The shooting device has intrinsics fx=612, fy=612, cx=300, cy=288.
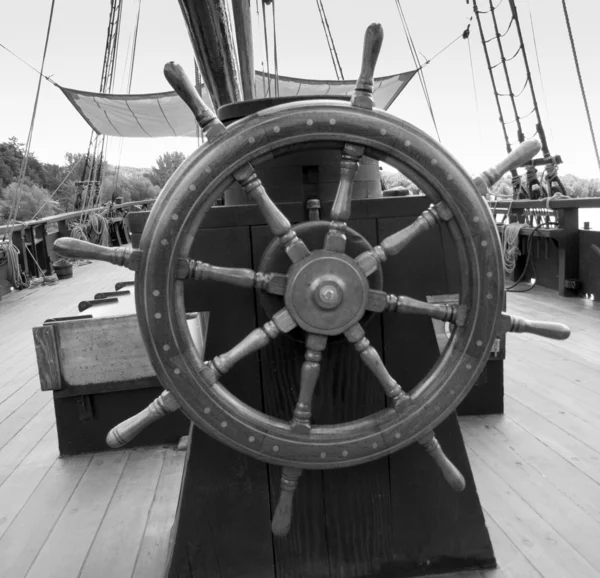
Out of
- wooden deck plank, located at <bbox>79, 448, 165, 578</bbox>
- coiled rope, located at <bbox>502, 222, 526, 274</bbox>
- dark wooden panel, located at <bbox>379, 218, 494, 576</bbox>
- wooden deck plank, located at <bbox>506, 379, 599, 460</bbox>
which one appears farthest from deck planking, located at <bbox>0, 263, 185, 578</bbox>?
coiled rope, located at <bbox>502, 222, 526, 274</bbox>

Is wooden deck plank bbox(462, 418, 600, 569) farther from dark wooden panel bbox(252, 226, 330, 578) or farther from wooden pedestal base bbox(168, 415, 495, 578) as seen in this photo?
dark wooden panel bbox(252, 226, 330, 578)

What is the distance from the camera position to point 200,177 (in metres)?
0.86

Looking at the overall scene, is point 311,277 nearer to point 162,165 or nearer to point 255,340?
point 255,340

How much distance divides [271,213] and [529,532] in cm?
92

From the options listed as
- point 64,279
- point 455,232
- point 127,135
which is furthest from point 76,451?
point 127,135

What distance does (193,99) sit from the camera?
881 mm

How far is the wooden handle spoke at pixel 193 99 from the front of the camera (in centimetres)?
86

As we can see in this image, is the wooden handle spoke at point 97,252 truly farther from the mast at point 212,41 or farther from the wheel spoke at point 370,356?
the mast at point 212,41

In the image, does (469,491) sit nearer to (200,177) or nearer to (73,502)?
(200,177)

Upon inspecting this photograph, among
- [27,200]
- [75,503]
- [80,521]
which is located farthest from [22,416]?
[27,200]

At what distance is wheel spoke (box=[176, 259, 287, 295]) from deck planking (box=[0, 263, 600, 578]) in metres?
0.69

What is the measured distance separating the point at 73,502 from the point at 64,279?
4.61 meters

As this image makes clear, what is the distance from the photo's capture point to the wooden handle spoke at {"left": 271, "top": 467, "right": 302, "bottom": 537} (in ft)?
3.11

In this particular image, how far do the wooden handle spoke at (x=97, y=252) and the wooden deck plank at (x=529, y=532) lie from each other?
940mm
